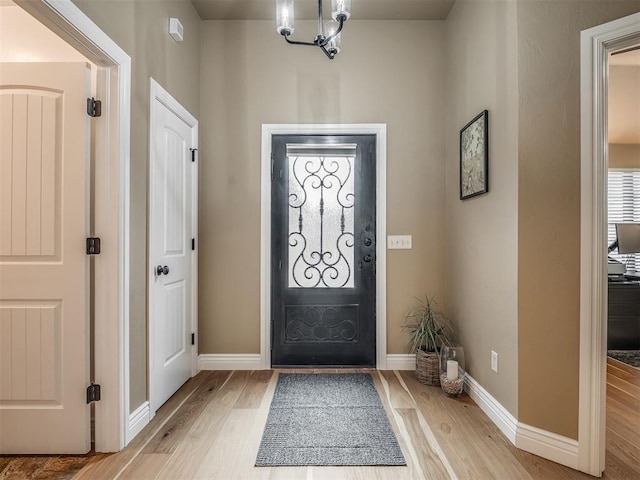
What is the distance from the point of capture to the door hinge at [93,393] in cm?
188

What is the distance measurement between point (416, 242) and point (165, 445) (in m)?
2.29

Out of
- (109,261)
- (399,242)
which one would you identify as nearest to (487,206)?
(399,242)

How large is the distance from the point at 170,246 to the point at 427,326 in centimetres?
201

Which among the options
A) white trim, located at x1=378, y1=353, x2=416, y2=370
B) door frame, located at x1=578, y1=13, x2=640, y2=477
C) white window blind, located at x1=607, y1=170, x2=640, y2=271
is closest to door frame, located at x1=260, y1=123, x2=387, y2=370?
Answer: white trim, located at x1=378, y1=353, x2=416, y2=370

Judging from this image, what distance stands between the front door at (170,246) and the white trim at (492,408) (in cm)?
208

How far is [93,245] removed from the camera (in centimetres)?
188

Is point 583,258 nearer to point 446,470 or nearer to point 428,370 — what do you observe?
point 446,470

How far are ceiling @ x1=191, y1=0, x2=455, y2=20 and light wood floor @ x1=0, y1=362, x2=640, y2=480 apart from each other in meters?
2.96

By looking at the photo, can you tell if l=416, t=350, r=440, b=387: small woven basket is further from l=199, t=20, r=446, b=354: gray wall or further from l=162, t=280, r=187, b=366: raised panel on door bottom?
l=162, t=280, r=187, b=366: raised panel on door bottom

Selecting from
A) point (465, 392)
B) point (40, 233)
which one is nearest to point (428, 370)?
point (465, 392)

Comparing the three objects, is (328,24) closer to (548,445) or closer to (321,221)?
(321,221)

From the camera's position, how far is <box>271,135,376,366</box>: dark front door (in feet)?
10.3

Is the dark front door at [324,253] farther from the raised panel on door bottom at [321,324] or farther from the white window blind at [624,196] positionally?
the white window blind at [624,196]

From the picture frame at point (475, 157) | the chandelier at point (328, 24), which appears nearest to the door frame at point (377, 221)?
the picture frame at point (475, 157)
